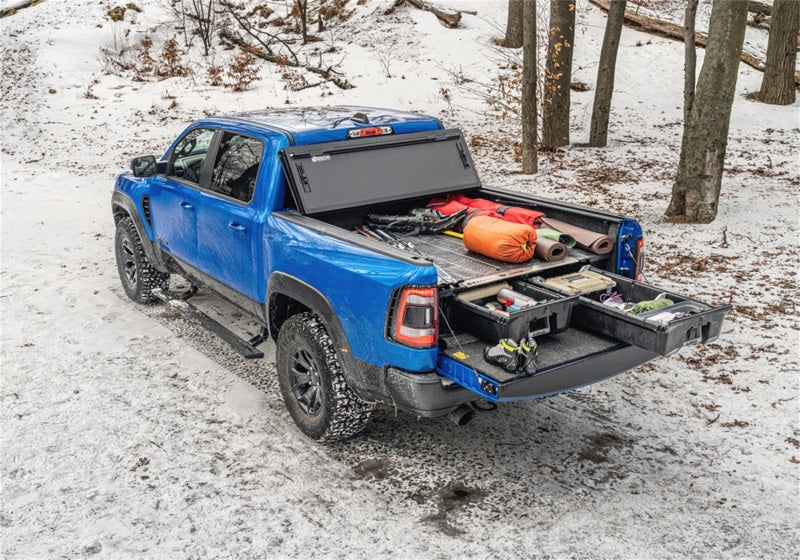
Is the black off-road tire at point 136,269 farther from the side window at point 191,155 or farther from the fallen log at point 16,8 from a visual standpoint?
the fallen log at point 16,8

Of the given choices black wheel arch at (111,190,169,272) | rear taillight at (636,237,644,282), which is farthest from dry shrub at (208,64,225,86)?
rear taillight at (636,237,644,282)

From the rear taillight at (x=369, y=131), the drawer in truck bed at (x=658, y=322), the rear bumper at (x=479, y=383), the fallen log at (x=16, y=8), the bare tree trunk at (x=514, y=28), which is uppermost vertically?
the fallen log at (x=16, y=8)

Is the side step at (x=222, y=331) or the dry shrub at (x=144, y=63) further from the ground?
the dry shrub at (x=144, y=63)

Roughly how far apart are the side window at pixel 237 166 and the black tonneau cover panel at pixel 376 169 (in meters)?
0.35

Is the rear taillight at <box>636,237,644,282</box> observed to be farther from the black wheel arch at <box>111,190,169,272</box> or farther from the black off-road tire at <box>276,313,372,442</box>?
the black wheel arch at <box>111,190,169,272</box>

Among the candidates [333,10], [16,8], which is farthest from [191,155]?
[16,8]

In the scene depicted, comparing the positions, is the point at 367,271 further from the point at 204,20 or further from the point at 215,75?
Result: the point at 204,20

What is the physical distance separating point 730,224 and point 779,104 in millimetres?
8348

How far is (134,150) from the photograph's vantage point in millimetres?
14828

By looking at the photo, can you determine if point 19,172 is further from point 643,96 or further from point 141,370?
point 643,96

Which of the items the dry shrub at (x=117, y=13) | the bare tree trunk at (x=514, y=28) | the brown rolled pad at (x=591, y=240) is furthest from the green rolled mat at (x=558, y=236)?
the dry shrub at (x=117, y=13)

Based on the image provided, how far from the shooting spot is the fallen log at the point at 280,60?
1802 centimetres

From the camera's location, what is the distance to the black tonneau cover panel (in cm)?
501

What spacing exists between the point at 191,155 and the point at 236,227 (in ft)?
4.40
